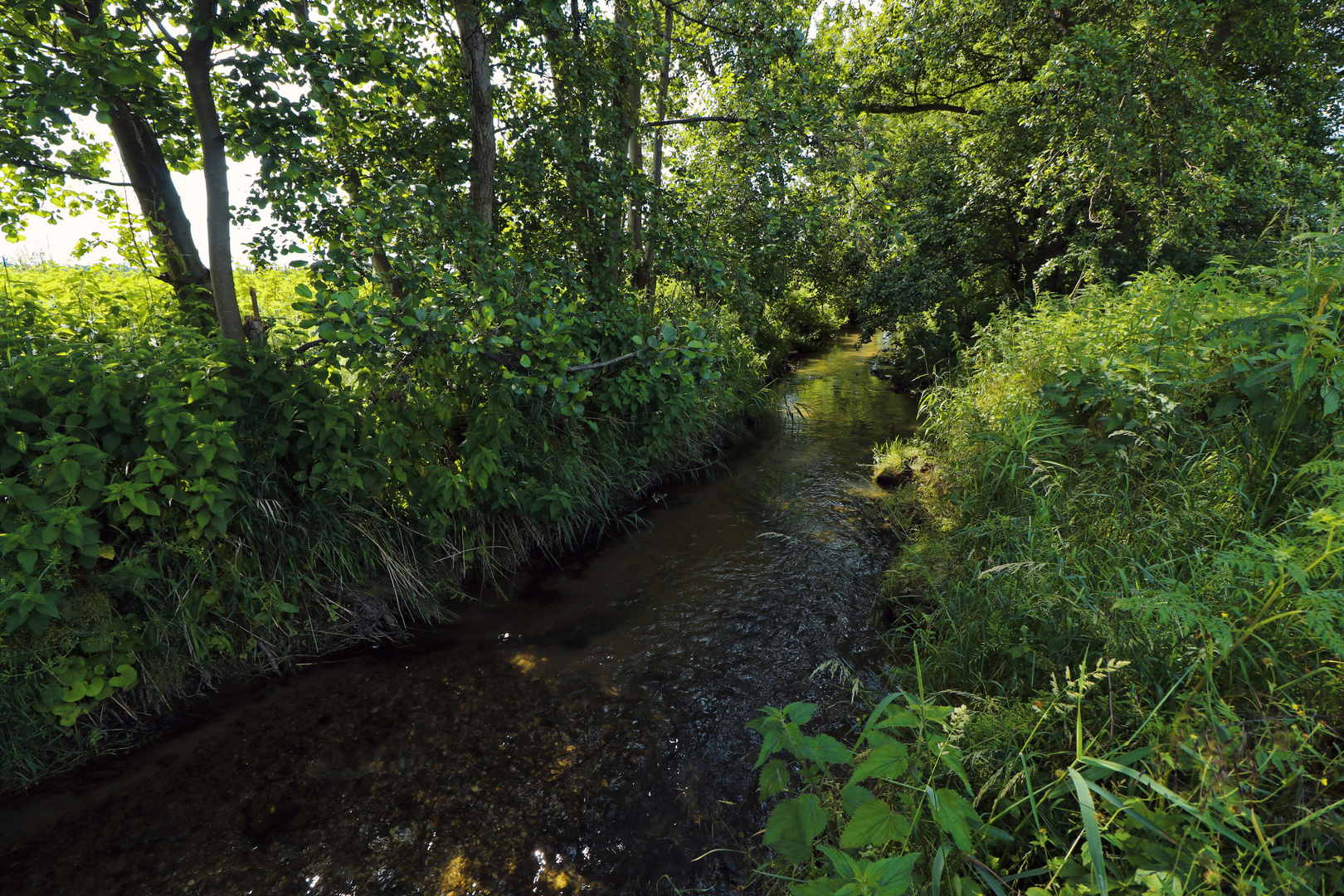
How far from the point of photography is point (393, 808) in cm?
274

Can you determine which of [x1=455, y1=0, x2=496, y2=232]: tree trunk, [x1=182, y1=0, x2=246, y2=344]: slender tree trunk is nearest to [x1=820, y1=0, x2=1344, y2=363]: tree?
[x1=455, y1=0, x2=496, y2=232]: tree trunk

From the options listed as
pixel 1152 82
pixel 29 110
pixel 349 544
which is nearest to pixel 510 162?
pixel 29 110

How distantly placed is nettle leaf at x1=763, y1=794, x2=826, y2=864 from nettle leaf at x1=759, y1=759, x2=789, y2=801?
0.11 m

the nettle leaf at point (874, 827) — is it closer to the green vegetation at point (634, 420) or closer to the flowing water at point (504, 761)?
the green vegetation at point (634, 420)

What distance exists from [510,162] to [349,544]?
4049mm

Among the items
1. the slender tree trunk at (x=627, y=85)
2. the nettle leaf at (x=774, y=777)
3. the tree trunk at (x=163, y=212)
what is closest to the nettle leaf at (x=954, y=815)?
the nettle leaf at (x=774, y=777)

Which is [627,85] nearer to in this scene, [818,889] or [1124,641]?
[1124,641]

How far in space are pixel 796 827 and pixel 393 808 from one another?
218 cm

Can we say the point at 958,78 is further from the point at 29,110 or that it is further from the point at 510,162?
the point at 29,110

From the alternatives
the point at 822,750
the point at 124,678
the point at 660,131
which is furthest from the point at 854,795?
the point at 660,131

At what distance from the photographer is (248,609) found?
11.1ft

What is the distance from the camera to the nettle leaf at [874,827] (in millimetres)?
1576

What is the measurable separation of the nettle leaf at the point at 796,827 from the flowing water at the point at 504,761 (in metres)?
0.79

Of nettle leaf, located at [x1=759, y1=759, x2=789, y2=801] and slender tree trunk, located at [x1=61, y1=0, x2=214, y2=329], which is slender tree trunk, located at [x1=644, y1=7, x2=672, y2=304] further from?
nettle leaf, located at [x1=759, y1=759, x2=789, y2=801]
